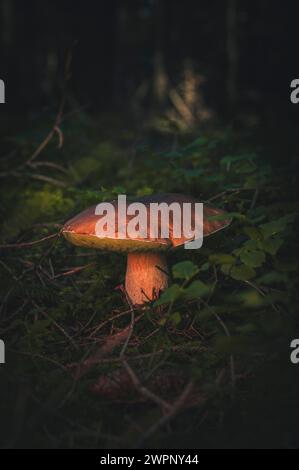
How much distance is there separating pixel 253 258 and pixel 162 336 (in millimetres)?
529

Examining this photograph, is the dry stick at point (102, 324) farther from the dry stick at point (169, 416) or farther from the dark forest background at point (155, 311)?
the dry stick at point (169, 416)

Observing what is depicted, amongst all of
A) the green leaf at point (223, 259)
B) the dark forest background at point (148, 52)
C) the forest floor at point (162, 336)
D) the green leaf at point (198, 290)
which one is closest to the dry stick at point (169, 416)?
the forest floor at point (162, 336)

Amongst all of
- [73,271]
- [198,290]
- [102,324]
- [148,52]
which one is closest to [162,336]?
[102,324]

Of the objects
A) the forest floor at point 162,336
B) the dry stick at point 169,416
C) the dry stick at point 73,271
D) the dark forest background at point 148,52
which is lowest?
the dry stick at point 169,416

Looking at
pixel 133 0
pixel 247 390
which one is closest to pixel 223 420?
pixel 247 390

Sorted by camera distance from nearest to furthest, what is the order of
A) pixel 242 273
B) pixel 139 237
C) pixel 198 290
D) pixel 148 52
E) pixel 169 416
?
1. pixel 169 416
2. pixel 198 290
3. pixel 139 237
4. pixel 242 273
5. pixel 148 52

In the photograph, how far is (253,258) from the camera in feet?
6.63

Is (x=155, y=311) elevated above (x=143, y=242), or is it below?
below

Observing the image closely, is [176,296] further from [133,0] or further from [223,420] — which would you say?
[133,0]

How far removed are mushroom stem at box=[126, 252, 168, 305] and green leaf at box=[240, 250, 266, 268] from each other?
42 cm

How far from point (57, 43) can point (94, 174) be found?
9828mm

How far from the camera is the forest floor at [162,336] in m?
1.51

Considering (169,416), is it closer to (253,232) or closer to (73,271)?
(253,232)

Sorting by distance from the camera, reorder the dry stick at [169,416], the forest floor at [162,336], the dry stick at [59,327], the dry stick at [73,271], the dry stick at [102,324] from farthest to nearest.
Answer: the dry stick at [73,271] < the dry stick at [102,324] < the dry stick at [59,327] < the forest floor at [162,336] < the dry stick at [169,416]
